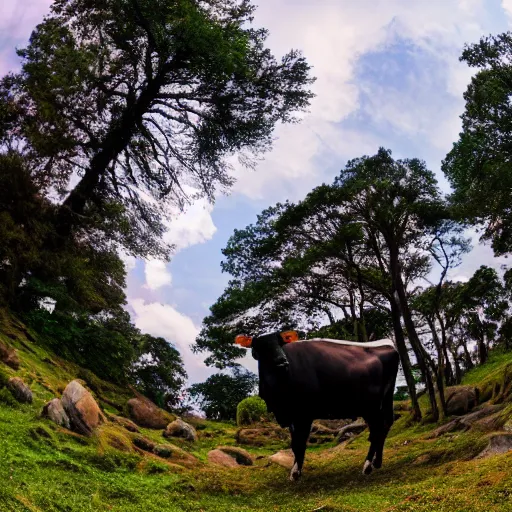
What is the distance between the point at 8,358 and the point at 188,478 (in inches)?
235

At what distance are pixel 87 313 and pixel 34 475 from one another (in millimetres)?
12476

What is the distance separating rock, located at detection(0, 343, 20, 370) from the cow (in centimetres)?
645

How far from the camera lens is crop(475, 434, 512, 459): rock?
7450mm

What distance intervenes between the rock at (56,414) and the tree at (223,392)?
75.1 ft

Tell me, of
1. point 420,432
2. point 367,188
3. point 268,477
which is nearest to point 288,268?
point 367,188

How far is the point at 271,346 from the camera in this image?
812 cm

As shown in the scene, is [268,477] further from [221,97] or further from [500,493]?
[221,97]

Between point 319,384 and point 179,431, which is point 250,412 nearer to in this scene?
point 179,431

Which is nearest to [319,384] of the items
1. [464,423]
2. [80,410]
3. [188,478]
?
[188,478]

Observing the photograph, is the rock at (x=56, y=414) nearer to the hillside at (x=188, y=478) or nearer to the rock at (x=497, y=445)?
the hillside at (x=188, y=478)

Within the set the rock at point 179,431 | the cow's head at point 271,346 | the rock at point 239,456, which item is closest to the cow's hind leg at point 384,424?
the cow's head at point 271,346

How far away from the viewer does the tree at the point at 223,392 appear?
31.1 meters

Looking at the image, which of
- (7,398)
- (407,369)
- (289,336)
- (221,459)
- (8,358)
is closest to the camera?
(289,336)

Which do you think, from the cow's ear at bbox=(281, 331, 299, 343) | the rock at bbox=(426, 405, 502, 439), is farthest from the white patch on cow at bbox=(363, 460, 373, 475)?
the rock at bbox=(426, 405, 502, 439)
